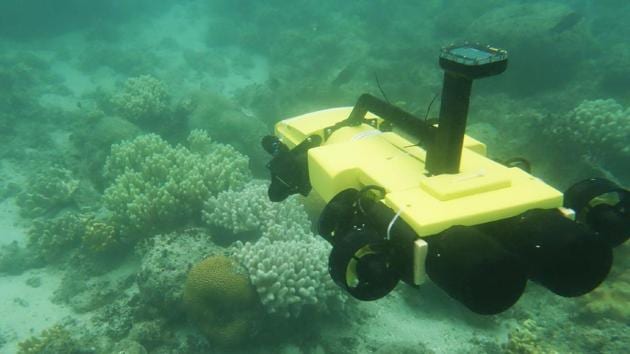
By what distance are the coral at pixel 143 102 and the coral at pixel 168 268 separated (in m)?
6.53

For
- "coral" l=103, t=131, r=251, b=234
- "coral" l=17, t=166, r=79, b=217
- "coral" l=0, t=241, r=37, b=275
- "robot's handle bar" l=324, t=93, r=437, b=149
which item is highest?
"robot's handle bar" l=324, t=93, r=437, b=149

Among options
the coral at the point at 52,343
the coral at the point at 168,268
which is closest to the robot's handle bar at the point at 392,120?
the coral at the point at 168,268

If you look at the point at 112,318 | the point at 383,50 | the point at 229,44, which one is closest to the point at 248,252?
the point at 112,318

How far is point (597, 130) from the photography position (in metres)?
9.37

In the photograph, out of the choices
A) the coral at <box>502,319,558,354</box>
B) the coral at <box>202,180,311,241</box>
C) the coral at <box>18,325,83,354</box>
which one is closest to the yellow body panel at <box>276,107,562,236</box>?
the coral at <box>202,180,311,241</box>

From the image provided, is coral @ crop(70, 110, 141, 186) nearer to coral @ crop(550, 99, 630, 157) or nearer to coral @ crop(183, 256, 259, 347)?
coral @ crop(183, 256, 259, 347)

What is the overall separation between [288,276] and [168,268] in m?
1.84

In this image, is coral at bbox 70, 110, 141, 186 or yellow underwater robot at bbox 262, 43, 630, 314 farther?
coral at bbox 70, 110, 141, 186

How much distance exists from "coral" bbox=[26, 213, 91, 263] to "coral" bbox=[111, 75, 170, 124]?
161 inches

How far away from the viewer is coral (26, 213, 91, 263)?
8930 mm

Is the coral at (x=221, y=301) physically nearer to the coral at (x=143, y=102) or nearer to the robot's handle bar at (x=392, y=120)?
the robot's handle bar at (x=392, y=120)

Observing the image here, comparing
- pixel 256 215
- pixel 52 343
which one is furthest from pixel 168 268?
pixel 52 343

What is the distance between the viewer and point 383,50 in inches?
837

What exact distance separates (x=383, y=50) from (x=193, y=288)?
1791cm
